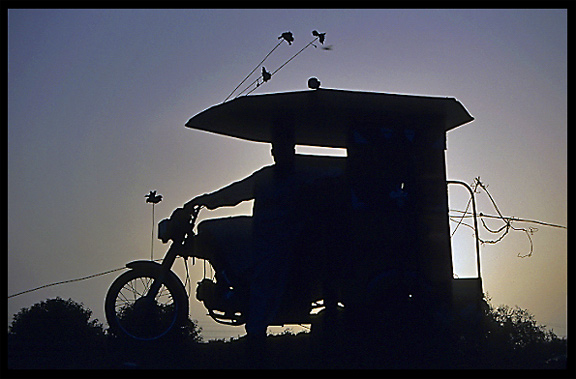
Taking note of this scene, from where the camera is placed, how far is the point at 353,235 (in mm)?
10461

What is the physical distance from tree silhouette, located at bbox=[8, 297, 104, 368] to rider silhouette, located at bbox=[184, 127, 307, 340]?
2.22 meters

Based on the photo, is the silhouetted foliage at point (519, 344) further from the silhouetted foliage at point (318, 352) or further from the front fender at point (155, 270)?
the front fender at point (155, 270)

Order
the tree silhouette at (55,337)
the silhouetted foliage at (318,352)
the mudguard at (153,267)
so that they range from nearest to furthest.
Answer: the silhouetted foliage at (318,352)
the tree silhouette at (55,337)
the mudguard at (153,267)

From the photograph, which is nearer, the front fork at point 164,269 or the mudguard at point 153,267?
the front fork at point 164,269

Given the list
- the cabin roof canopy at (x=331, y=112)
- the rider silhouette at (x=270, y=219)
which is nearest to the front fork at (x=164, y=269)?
the rider silhouette at (x=270, y=219)

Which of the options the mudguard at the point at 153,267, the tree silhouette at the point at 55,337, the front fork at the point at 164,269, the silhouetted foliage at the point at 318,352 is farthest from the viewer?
the mudguard at the point at 153,267

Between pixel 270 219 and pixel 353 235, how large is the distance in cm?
115

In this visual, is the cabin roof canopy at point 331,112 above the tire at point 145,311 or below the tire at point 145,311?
above

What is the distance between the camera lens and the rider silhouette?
9.82 meters

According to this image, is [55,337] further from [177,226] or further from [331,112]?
[331,112]

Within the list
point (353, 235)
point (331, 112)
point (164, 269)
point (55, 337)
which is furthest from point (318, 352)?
point (55, 337)

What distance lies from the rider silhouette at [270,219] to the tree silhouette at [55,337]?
7.29 feet

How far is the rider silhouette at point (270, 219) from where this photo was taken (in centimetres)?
982
